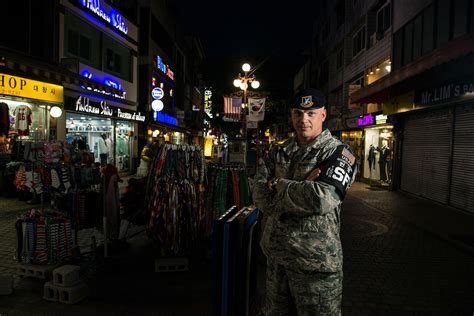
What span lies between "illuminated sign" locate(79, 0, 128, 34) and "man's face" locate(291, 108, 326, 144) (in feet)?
53.8

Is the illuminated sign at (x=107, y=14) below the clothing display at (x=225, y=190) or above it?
above

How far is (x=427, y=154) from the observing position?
13391 mm

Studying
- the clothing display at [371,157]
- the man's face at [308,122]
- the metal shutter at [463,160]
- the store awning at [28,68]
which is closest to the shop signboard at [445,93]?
the metal shutter at [463,160]

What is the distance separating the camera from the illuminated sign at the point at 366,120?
18641 millimetres

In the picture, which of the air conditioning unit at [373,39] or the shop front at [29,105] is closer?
the shop front at [29,105]

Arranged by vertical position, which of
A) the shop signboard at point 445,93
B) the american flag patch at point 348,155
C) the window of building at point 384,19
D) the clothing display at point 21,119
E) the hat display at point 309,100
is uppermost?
the window of building at point 384,19

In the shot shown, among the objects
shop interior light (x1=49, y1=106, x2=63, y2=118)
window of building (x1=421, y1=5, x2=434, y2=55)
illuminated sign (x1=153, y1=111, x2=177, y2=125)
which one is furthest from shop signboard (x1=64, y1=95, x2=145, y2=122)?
window of building (x1=421, y1=5, x2=434, y2=55)

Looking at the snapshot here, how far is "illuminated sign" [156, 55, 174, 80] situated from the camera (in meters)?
27.9

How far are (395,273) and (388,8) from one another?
54.0ft

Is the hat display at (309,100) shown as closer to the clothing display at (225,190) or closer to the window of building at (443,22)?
the clothing display at (225,190)

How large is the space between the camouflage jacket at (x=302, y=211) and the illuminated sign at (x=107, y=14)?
1651cm

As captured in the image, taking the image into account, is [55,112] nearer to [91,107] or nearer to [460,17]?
[91,107]

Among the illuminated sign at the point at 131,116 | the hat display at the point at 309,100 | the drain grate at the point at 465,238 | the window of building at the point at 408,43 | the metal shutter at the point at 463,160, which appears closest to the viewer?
the hat display at the point at 309,100

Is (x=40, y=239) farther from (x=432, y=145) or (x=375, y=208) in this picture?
(x=432, y=145)
